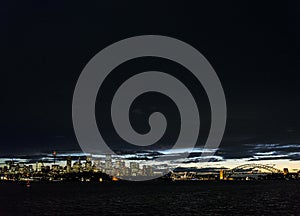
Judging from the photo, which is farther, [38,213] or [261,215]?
[38,213]

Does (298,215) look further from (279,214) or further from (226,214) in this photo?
(226,214)

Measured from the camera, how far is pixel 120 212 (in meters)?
94.5

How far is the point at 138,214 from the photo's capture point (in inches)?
3553

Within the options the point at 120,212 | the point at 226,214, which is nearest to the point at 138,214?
the point at 120,212

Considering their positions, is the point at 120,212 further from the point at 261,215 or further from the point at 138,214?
the point at 261,215

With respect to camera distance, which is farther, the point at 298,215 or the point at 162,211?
the point at 162,211

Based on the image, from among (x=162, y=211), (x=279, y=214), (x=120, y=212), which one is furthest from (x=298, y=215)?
(x=120, y=212)

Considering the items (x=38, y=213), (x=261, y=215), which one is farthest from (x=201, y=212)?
(x=38, y=213)

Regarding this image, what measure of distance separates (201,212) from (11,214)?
43.1 meters

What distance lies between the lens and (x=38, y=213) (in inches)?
3632

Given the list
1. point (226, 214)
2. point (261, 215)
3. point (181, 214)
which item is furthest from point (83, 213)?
point (261, 215)

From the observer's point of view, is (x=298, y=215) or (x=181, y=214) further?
(x=181, y=214)

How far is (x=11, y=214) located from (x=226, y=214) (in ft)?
157

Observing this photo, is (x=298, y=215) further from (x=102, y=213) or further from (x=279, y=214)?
(x=102, y=213)
